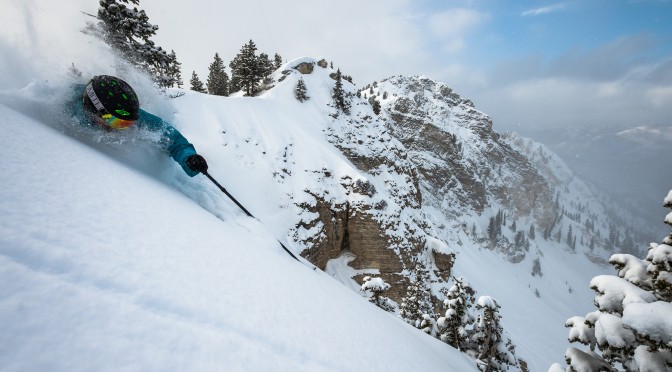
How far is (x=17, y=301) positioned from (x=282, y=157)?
2761 cm

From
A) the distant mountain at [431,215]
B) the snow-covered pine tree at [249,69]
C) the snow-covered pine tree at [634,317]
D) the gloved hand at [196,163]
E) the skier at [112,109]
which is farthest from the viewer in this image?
the snow-covered pine tree at [249,69]

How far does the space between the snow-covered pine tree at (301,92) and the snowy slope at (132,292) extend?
36901mm

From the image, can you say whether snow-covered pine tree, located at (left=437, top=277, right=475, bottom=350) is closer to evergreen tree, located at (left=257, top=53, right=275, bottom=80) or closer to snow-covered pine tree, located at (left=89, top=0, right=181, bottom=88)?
snow-covered pine tree, located at (left=89, top=0, right=181, bottom=88)

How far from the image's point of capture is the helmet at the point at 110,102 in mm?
6672

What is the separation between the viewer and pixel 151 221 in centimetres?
356

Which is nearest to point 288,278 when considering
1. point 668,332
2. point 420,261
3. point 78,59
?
point 668,332

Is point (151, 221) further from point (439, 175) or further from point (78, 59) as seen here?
point (439, 175)

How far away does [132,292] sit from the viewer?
212 cm

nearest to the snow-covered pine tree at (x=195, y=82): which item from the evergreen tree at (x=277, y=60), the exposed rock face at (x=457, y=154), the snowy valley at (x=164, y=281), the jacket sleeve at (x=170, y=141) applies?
the evergreen tree at (x=277, y=60)

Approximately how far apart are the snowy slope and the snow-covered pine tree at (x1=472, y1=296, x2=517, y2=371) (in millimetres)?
11426

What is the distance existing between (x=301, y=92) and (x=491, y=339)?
35.3m

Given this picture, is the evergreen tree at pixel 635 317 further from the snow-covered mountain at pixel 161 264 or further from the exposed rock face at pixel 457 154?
the exposed rock face at pixel 457 154

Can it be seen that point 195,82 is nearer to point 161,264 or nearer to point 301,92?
point 301,92

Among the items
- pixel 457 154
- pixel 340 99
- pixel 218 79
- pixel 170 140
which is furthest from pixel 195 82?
pixel 457 154
